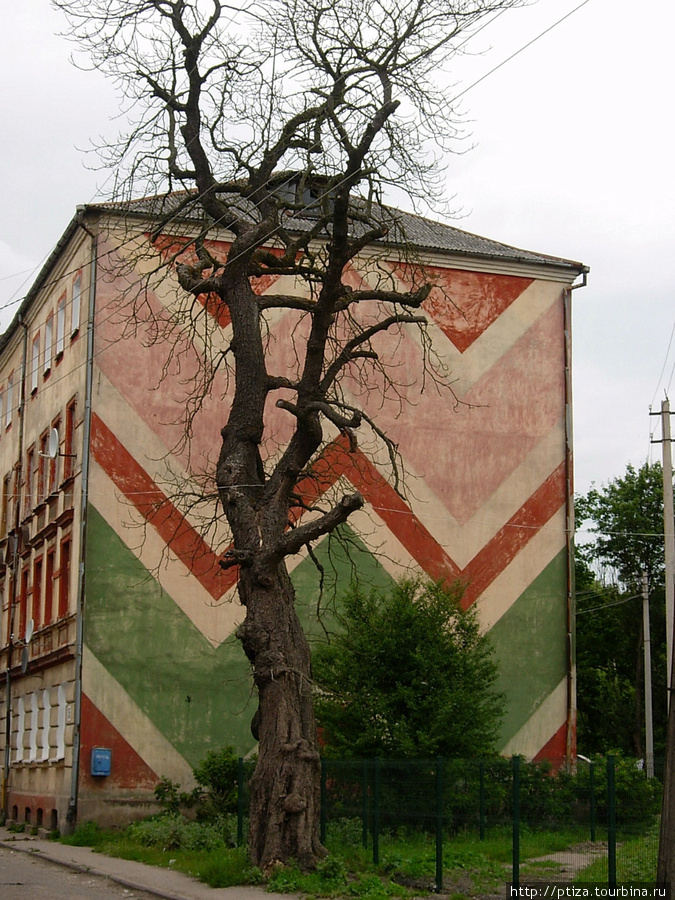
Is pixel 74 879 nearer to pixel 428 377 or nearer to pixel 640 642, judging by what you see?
pixel 428 377

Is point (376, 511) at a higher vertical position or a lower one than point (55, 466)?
lower

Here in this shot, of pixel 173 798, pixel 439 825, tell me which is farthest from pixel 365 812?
pixel 173 798

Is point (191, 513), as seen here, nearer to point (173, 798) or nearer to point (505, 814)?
point (173, 798)

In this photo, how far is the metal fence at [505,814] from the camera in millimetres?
14586

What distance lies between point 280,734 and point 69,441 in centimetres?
1504

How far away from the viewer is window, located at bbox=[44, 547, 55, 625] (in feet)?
99.9

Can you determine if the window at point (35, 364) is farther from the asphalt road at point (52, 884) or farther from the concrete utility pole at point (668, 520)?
the concrete utility pole at point (668, 520)

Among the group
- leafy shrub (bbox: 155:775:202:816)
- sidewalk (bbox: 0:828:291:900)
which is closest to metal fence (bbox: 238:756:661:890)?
sidewalk (bbox: 0:828:291:900)

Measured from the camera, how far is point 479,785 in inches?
696

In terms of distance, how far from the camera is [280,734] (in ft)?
52.5

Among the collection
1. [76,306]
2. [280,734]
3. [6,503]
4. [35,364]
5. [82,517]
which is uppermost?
[76,306]

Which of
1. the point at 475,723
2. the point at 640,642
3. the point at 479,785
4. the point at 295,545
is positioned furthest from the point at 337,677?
the point at 640,642

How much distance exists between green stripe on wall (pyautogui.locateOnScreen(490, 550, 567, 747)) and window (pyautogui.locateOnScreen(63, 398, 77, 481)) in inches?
419

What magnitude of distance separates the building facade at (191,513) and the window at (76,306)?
0.35 ft
